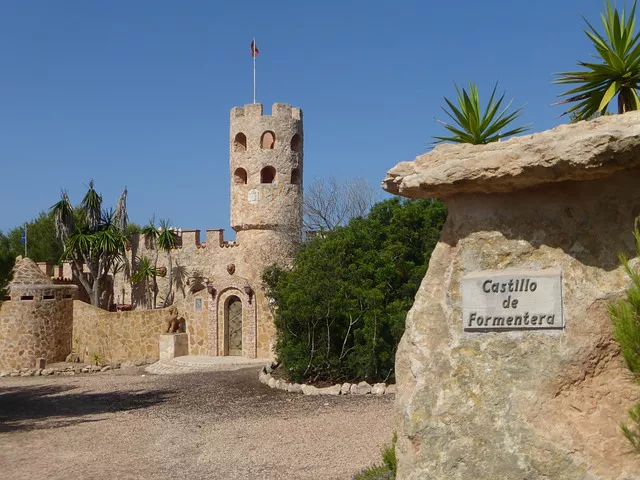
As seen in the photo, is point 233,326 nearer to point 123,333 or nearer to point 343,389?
point 123,333

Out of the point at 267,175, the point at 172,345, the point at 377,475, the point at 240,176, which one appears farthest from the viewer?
the point at 267,175

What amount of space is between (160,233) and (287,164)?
11.9m

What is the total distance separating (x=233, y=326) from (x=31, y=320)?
7.43 metres

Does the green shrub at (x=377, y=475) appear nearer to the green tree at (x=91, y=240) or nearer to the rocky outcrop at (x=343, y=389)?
the rocky outcrop at (x=343, y=389)

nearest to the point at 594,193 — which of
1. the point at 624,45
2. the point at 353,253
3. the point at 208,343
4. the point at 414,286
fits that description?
the point at 624,45

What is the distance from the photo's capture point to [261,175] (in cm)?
3003

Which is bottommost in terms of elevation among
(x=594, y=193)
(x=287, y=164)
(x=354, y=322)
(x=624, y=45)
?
(x=354, y=322)

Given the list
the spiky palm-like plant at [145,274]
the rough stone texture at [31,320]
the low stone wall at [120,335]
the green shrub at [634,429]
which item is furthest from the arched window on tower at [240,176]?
the green shrub at [634,429]

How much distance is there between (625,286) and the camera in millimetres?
5410

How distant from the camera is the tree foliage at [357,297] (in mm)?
17109

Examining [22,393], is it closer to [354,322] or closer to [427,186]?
[354,322]

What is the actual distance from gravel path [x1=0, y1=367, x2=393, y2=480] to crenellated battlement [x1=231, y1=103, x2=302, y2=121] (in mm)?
13400

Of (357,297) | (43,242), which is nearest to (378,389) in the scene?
(357,297)

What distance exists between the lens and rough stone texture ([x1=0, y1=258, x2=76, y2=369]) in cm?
2669
